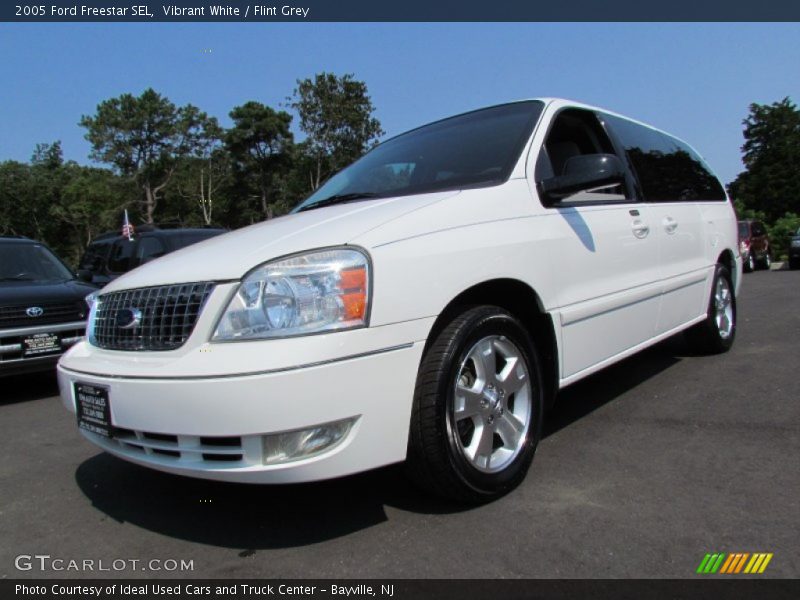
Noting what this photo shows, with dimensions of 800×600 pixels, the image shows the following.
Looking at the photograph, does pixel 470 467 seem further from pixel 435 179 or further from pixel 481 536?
pixel 435 179

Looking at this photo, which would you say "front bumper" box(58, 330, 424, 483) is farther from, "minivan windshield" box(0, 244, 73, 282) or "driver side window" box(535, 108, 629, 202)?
"minivan windshield" box(0, 244, 73, 282)

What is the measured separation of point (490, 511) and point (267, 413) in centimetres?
106

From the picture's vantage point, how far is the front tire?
7.38ft

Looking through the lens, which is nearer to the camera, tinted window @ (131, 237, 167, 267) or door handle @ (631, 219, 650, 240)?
door handle @ (631, 219, 650, 240)

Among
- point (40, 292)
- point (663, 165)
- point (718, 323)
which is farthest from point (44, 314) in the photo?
point (718, 323)

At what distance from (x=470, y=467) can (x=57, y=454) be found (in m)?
2.60

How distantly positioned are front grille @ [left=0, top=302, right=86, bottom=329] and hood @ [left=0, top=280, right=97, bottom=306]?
0.12 ft

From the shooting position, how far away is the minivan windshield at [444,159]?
2.92 metres

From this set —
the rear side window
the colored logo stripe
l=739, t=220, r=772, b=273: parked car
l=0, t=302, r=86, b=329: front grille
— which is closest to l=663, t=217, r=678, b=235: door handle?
the rear side window

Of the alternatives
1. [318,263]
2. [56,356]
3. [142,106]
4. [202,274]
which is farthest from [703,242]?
[142,106]

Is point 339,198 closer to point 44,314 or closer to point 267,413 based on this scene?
point 267,413

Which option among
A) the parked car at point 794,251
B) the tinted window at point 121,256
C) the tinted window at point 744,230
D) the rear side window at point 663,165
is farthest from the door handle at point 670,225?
the tinted window at point 744,230

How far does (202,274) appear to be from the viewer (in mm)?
2252

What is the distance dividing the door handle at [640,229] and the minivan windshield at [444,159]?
2.99 feet
